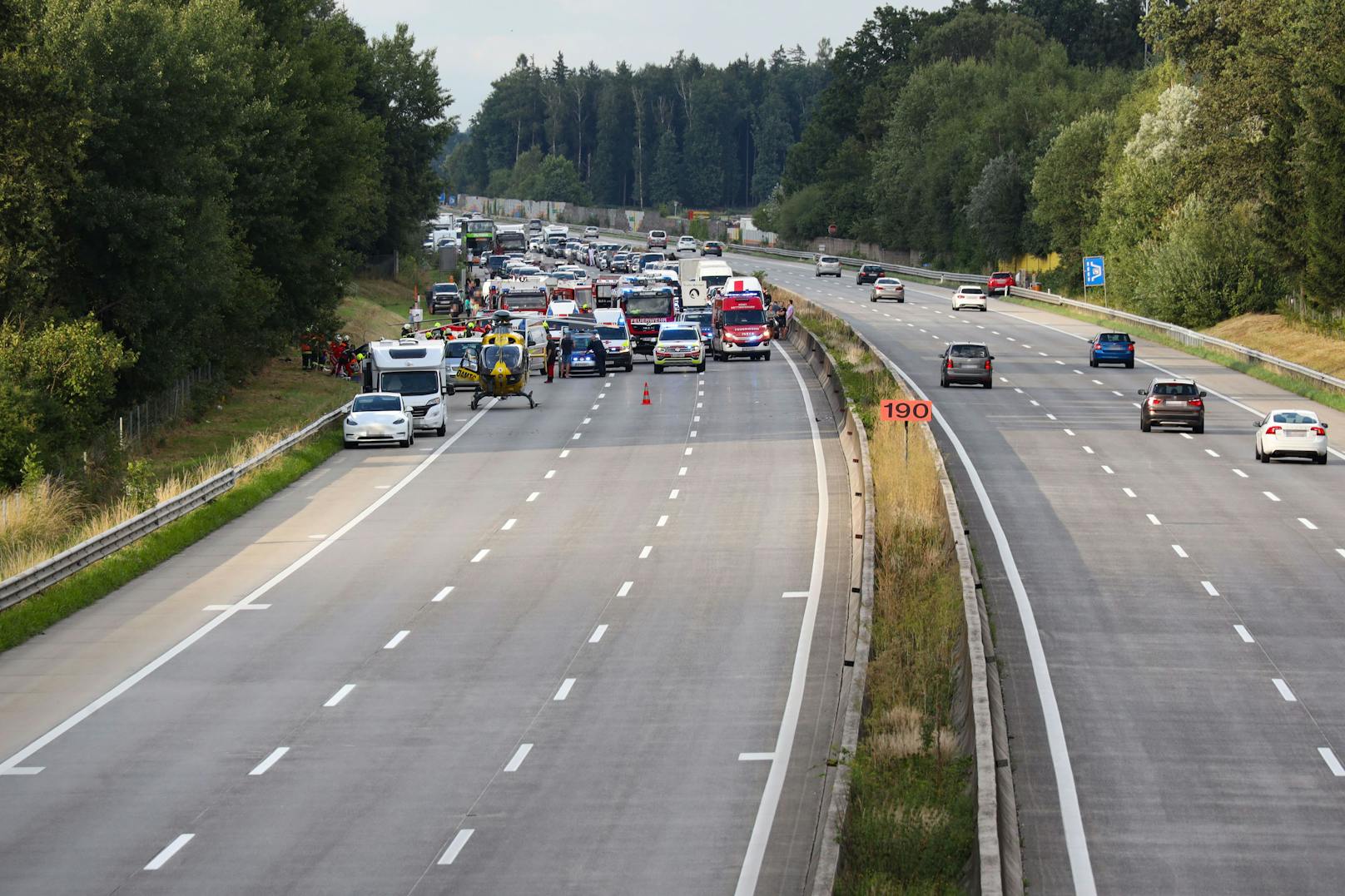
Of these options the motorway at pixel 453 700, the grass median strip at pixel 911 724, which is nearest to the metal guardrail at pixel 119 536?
the motorway at pixel 453 700

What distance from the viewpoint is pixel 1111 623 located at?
2662 centimetres

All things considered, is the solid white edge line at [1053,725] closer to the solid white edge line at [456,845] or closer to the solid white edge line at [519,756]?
the solid white edge line at [456,845]

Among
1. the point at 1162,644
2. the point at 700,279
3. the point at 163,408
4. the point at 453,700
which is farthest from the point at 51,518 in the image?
the point at 700,279

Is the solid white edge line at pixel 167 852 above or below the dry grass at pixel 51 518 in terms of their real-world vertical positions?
above

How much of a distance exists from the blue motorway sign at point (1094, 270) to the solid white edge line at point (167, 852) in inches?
3231

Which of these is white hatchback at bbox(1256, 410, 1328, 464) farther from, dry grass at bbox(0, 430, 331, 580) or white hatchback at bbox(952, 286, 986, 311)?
white hatchback at bbox(952, 286, 986, 311)

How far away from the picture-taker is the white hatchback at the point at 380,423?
4809cm

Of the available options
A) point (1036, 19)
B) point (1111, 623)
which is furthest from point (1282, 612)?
point (1036, 19)

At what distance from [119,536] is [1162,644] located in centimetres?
1751

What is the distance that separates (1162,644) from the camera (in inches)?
994

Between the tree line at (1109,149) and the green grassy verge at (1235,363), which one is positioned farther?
the tree line at (1109,149)

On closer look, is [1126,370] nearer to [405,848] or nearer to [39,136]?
[39,136]

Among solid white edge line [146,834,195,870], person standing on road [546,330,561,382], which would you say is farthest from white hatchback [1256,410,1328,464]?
solid white edge line [146,834,195,870]

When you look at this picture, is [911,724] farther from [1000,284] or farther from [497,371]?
[1000,284]
